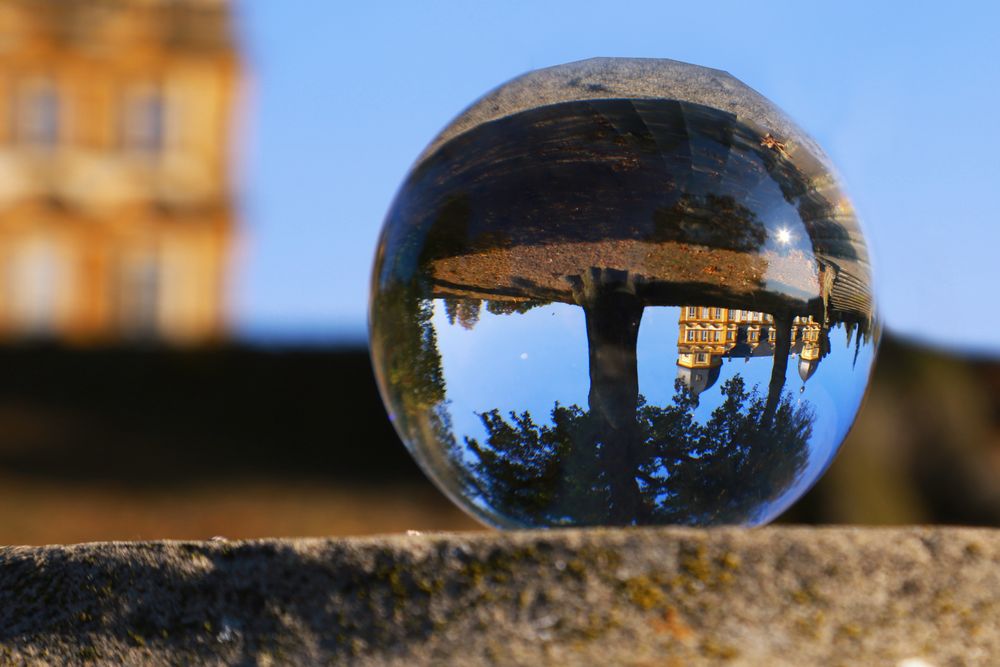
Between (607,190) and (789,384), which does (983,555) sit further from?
(607,190)

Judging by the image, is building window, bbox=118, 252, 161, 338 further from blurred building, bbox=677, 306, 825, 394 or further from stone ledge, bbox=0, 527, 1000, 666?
stone ledge, bbox=0, 527, 1000, 666

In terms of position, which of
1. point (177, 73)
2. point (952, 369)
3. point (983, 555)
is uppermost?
point (177, 73)

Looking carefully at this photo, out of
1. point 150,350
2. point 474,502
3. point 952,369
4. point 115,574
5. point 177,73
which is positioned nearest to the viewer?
point 115,574

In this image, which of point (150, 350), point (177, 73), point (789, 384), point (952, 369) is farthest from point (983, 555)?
point (177, 73)

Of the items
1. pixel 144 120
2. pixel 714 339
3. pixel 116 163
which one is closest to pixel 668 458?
pixel 714 339

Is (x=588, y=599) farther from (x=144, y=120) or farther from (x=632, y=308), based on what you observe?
(x=144, y=120)

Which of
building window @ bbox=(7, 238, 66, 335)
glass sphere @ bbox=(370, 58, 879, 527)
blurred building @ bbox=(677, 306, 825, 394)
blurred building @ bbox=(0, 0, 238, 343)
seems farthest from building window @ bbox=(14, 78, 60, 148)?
blurred building @ bbox=(677, 306, 825, 394)

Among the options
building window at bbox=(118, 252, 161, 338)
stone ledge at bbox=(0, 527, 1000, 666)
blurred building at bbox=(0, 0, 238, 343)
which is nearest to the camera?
stone ledge at bbox=(0, 527, 1000, 666)

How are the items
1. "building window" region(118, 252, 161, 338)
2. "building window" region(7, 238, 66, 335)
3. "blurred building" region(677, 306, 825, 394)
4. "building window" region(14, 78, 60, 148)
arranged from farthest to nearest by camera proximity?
"building window" region(118, 252, 161, 338), "building window" region(14, 78, 60, 148), "building window" region(7, 238, 66, 335), "blurred building" region(677, 306, 825, 394)
